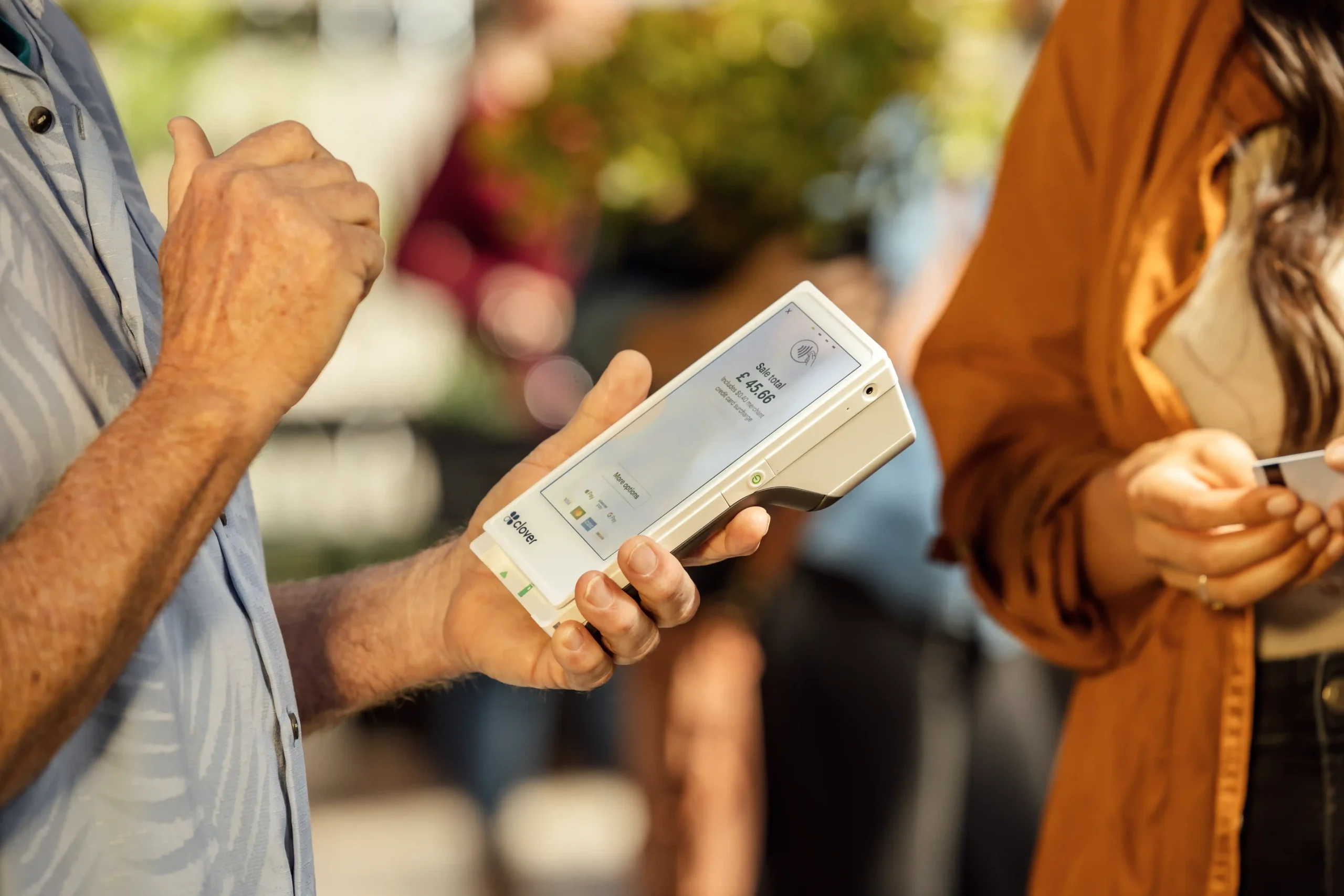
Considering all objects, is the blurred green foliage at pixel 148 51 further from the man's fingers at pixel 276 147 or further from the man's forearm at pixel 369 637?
the man's fingers at pixel 276 147

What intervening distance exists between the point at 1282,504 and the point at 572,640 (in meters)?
0.51

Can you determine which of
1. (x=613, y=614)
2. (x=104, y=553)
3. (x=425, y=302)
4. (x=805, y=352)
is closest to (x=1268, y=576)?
(x=805, y=352)

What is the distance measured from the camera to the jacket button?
0.95m

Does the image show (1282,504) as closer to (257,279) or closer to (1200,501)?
(1200,501)

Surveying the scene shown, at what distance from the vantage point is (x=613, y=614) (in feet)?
2.63

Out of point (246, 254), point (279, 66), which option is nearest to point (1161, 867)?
point (246, 254)

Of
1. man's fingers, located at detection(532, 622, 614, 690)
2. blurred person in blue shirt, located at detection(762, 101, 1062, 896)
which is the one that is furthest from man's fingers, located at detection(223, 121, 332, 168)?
blurred person in blue shirt, located at detection(762, 101, 1062, 896)

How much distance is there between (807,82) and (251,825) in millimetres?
1266

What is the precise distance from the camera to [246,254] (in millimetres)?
751

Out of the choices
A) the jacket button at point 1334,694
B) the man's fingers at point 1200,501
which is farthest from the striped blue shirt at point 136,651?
the jacket button at point 1334,694

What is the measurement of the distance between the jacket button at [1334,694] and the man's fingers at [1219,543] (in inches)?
4.3

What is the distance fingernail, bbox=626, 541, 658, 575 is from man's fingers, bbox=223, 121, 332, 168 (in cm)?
33

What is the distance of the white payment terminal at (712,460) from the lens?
846mm

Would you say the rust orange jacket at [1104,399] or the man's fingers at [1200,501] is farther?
the rust orange jacket at [1104,399]
